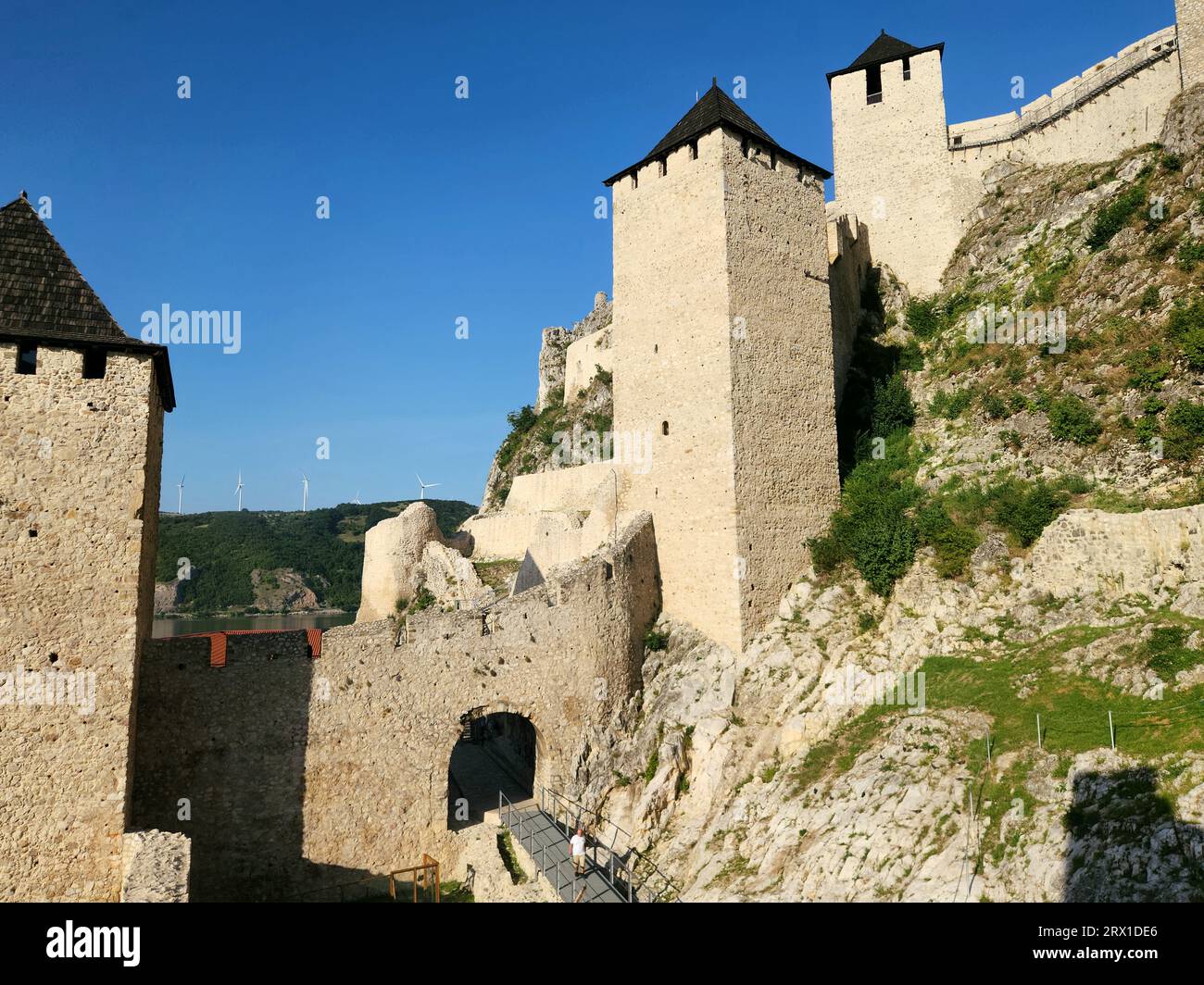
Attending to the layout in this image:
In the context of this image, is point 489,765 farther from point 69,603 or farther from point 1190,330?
point 1190,330

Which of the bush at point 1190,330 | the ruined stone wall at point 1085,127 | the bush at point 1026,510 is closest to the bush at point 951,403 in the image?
the bush at point 1190,330

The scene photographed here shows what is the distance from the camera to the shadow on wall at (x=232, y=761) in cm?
1168

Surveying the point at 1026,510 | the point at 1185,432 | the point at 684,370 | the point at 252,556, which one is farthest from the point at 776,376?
the point at 252,556

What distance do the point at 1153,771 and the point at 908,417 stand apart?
12.7 m

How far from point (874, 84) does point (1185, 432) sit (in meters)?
18.0

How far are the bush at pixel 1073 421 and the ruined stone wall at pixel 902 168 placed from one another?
941 cm

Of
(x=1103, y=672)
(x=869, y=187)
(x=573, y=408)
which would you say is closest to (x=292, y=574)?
(x=573, y=408)

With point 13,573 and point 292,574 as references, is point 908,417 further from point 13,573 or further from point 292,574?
point 292,574

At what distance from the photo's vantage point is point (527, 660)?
14.4 meters

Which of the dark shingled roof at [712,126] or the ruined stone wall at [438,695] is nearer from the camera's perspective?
the ruined stone wall at [438,695]

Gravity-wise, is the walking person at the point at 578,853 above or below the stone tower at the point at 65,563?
below

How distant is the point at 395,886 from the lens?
41.9 ft

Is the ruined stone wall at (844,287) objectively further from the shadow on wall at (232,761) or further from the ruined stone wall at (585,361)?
the shadow on wall at (232,761)

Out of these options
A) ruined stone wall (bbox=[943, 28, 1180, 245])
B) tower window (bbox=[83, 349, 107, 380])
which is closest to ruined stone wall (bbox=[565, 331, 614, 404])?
ruined stone wall (bbox=[943, 28, 1180, 245])
